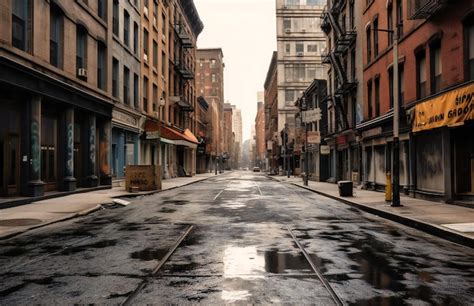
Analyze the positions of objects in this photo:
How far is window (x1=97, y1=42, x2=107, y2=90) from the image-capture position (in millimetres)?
28125

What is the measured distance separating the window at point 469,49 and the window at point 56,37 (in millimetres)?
18091

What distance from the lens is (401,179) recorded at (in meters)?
22.7

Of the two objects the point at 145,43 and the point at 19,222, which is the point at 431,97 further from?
the point at 145,43

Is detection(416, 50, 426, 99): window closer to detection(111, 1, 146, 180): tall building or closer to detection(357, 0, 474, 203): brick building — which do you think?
detection(357, 0, 474, 203): brick building

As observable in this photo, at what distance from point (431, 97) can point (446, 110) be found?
2028 millimetres

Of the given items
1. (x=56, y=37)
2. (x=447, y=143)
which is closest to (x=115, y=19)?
(x=56, y=37)

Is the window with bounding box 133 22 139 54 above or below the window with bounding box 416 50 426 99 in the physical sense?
above

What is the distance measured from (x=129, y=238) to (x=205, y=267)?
3521 millimetres

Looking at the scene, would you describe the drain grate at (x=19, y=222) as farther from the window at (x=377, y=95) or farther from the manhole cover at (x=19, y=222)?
the window at (x=377, y=95)

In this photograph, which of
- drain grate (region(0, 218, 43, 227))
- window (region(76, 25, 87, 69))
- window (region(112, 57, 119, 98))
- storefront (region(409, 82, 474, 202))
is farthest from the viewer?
window (region(112, 57, 119, 98))

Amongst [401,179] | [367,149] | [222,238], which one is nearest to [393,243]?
[222,238]

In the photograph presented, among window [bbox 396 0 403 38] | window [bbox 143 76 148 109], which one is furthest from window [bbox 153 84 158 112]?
window [bbox 396 0 403 38]

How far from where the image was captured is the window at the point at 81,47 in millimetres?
24663

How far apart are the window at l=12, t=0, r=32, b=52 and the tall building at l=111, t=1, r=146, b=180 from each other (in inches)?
451
